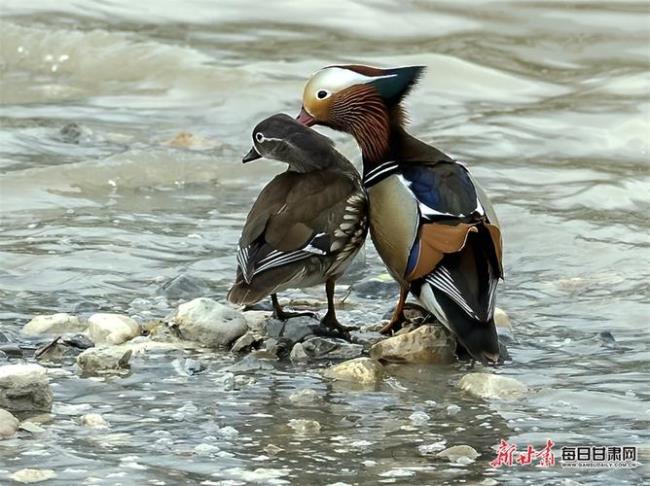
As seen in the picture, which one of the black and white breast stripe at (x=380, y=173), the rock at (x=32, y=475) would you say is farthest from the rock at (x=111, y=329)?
the rock at (x=32, y=475)

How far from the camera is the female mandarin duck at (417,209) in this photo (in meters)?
5.55

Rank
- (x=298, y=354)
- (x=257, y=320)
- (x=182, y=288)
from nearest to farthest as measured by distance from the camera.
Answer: (x=298, y=354) < (x=257, y=320) < (x=182, y=288)

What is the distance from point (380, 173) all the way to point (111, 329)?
1184 mm

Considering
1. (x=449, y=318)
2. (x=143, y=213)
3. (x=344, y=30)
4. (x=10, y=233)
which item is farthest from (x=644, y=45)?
(x=449, y=318)

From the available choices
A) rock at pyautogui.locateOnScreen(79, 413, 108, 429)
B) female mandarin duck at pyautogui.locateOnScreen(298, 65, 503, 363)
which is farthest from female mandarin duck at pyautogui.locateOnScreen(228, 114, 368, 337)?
rock at pyautogui.locateOnScreen(79, 413, 108, 429)

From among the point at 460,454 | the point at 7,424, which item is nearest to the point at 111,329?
the point at 7,424

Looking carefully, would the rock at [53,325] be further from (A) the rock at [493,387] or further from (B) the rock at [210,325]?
(A) the rock at [493,387]

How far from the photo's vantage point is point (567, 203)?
8328mm

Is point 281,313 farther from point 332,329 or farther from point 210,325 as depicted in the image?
point 210,325

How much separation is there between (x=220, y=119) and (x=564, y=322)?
4872mm

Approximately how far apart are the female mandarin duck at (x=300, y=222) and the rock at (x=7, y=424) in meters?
1.18

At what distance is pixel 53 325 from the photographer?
5945 millimetres

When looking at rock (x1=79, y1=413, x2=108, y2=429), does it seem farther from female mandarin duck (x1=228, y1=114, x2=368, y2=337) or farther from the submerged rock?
the submerged rock

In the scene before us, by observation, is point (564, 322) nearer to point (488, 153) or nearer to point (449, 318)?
point (449, 318)
